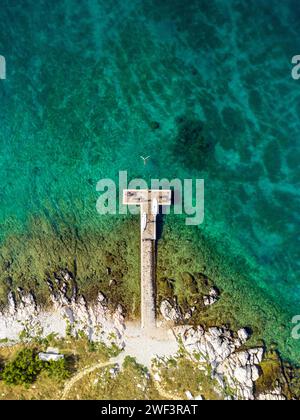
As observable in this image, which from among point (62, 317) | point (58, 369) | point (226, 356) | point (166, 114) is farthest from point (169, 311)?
point (166, 114)

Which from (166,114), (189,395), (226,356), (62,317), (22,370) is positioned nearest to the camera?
(189,395)

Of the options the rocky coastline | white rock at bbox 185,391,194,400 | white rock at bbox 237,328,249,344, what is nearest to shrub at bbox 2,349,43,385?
the rocky coastline

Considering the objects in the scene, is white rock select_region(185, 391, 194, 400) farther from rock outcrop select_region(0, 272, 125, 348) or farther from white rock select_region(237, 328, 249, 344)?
rock outcrop select_region(0, 272, 125, 348)

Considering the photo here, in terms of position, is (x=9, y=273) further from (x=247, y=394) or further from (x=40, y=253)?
(x=247, y=394)

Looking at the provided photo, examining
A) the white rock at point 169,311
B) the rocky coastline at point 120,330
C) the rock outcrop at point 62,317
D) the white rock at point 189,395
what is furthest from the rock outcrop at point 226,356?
the rock outcrop at point 62,317

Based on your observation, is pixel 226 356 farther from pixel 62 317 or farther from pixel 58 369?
pixel 62 317

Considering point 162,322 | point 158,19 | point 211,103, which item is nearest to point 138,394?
point 162,322
